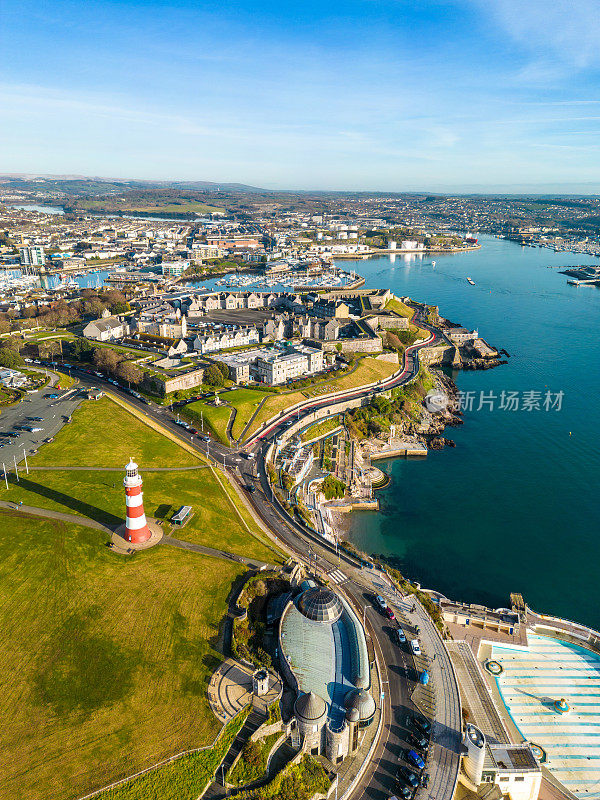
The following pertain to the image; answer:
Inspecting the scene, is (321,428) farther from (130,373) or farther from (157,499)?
(130,373)

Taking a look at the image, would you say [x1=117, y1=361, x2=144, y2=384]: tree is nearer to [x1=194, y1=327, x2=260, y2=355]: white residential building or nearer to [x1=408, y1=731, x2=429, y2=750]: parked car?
[x1=194, y1=327, x2=260, y2=355]: white residential building

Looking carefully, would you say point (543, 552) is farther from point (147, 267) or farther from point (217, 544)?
point (147, 267)

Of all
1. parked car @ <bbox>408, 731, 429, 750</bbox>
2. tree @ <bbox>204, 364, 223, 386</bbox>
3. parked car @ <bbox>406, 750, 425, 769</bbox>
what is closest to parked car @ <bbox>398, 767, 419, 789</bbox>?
parked car @ <bbox>406, 750, 425, 769</bbox>

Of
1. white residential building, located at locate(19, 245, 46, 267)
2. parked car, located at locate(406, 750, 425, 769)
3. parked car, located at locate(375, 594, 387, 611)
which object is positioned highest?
white residential building, located at locate(19, 245, 46, 267)

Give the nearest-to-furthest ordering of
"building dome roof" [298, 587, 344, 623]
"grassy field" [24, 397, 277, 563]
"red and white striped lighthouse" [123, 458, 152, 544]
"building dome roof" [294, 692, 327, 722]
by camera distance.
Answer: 1. "building dome roof" [294, 692, 327, 722]
2. "building dome roof" [298, 587, 344, 623]
3. "red and white striped lighthouse" [123, 458, 152, 544]
4. "grassy field" [24, 397, 277, 563]

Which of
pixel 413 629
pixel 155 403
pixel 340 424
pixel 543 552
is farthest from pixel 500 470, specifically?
pixel 155 403
